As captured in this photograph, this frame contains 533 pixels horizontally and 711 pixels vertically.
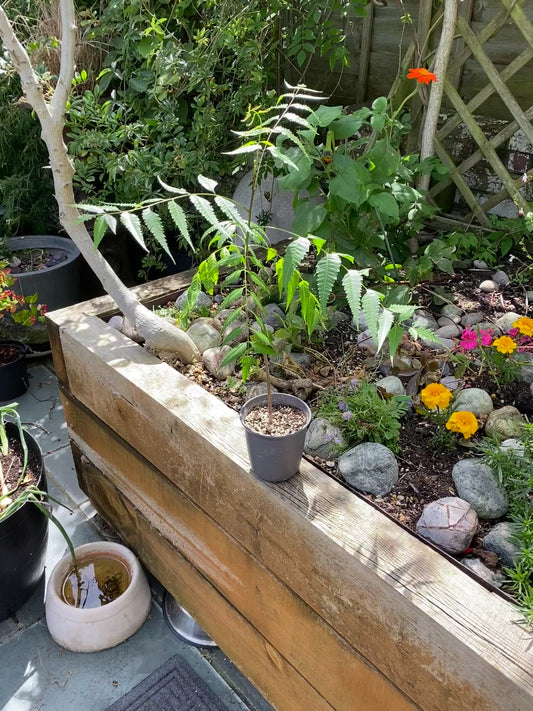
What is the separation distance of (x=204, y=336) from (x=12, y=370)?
4.61 feet

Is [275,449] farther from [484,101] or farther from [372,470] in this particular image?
[484,101]

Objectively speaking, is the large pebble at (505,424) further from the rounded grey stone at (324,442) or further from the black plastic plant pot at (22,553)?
the black plastic plant pot at (22,553)

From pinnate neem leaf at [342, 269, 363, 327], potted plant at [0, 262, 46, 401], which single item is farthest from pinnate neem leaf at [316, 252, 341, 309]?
potted plant at [0, 262, 46, 401]

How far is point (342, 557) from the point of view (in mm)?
1102

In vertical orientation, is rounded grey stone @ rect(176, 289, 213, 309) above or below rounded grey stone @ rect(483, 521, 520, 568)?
above

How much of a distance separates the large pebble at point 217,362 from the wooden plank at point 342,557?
0.15 metres

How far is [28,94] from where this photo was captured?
155 centimetres

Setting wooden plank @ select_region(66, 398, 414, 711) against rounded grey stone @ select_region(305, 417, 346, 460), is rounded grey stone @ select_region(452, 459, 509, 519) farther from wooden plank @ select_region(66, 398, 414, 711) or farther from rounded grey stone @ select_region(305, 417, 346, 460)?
wooden plank @ select_region(66, 398, 414, 711)

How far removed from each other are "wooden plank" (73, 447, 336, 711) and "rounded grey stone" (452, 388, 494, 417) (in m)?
0.72

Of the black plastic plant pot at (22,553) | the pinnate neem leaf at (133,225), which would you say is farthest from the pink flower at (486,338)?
the black plastic plant pot at (22,553)

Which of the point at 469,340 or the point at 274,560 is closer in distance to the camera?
the point at 274,560

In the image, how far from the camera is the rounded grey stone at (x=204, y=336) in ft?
6.05

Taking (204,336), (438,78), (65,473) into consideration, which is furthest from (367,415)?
(65,473)

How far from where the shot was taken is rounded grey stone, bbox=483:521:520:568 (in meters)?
1.16
